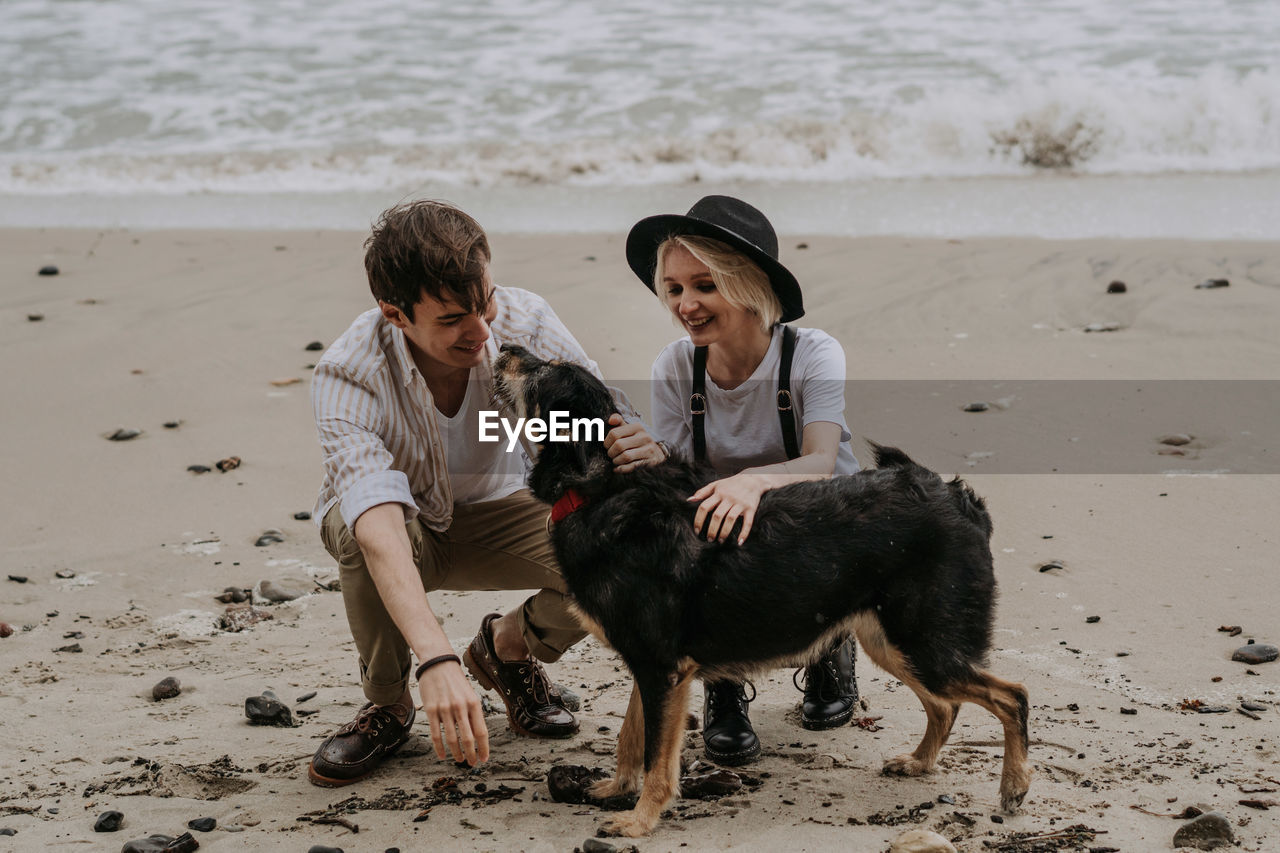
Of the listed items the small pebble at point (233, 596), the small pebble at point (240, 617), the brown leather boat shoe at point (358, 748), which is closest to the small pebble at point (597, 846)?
the brown leather boat shoe at point (358, 748)

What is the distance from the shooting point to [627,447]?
3518 mm

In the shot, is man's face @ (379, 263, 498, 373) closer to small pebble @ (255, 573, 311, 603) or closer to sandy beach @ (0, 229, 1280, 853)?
sandy beach @ (0, 229, 1280, 853)

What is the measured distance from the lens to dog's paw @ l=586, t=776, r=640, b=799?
364 cm

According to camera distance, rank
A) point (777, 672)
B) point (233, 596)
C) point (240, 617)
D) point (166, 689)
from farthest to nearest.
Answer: point (233, 596) → point (240, 617) → point (777, 672) → point (166, 689)

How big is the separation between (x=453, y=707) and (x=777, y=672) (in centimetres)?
192

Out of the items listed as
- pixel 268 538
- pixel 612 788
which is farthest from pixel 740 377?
pixel 268 538

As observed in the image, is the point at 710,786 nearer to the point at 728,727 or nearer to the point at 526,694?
the point at 728,727

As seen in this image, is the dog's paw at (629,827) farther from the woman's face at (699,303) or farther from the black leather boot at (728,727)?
the woman's face at (699,303)

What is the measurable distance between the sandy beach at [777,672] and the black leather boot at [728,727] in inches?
2.8

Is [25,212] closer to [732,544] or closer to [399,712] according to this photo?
[399,712]

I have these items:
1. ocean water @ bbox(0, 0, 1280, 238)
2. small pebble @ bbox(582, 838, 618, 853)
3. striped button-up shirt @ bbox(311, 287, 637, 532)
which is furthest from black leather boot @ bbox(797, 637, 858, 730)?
ocean water @ bbox(0, 0, 1280, 238)

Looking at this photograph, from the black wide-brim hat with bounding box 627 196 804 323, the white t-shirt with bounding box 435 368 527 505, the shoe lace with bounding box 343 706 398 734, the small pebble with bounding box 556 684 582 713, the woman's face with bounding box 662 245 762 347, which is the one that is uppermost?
the black wide-brim hat with bounding box 627 196 804 323

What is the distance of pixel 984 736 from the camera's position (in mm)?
3943

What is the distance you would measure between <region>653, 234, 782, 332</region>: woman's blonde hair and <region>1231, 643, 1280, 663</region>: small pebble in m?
2.08
